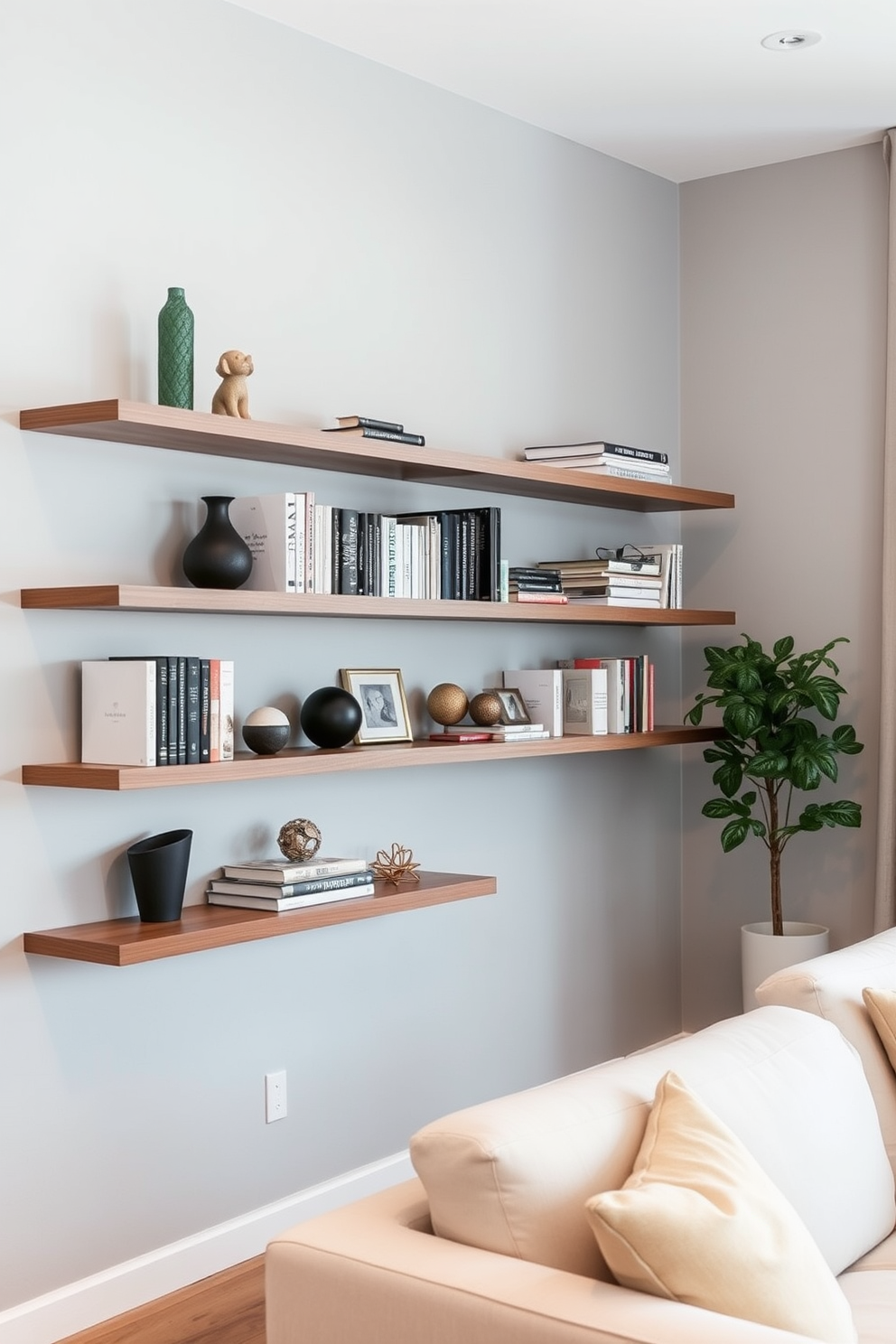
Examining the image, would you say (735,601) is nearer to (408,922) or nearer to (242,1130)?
(408,922)

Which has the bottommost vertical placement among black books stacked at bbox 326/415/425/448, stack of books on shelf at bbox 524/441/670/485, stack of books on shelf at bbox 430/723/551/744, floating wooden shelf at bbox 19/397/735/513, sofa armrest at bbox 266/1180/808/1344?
sofa armrest at bbox 266/1180/808/1344

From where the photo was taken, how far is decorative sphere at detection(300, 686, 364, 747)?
2971 mm

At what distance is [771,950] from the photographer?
3.94 metres

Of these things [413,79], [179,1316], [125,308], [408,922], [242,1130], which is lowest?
[179,1316]

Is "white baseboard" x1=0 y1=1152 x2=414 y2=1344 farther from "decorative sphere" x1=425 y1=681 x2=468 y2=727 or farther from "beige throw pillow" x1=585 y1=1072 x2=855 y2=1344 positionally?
"beige throw pillow" x1=585 y1=1072 x2=855 y2=1344

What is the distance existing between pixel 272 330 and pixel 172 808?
1068 millimetres

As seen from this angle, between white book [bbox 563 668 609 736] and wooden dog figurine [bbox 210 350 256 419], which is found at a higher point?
wooden dog figurine [bbox 210 350 256 419]

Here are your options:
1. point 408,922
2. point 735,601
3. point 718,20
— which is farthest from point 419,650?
point 718,20

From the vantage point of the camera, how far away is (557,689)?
3.61 m

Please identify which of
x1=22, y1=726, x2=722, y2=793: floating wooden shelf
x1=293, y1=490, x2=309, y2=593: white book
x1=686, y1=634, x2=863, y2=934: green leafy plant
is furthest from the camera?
x1=686, y1=634, x2=863, y2=934: green leafy plant

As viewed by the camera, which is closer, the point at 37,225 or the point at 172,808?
the point at 37,225

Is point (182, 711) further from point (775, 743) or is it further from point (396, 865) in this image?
point (775, 743)

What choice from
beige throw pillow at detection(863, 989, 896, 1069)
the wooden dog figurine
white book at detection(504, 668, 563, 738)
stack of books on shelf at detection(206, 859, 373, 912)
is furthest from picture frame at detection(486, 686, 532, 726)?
beige throw pillow at detection(863, 989, 896, 1069)

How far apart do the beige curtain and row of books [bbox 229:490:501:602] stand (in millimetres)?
1264
